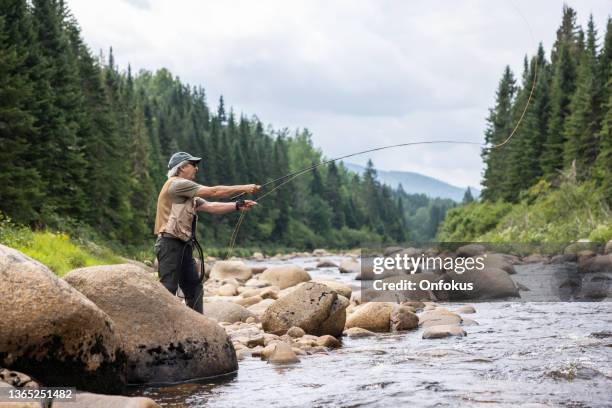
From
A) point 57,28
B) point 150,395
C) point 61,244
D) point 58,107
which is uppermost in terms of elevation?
point 57,28

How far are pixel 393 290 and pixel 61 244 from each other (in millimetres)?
7583

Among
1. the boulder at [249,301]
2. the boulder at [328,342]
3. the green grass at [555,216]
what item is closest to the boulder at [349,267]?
the green grass at [555,216]

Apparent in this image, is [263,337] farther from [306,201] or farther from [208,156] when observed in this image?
[306,201]

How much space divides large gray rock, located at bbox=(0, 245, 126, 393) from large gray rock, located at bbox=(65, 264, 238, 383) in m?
0.78

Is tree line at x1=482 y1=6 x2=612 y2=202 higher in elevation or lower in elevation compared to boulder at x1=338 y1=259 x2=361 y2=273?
higher

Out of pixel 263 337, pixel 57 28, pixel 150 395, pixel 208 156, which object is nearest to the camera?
pixel 150 395

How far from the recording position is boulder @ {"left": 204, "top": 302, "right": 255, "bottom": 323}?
1229 centimetres

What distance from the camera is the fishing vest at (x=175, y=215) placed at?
25.6 feet

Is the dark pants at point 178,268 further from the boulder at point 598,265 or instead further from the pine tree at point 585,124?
the pine tree at point 585,124

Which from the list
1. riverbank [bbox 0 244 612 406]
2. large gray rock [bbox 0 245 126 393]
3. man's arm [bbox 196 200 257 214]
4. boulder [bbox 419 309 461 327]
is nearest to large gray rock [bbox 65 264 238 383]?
riverbank [bbox 0 244 612 406]

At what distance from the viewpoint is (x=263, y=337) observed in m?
9.84

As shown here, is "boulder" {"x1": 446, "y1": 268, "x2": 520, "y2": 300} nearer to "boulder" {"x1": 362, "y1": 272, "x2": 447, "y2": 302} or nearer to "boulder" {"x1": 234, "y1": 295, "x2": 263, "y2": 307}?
"boulder" {"x1": 362, "y1": 272, "x2": 447, "y2": 302}

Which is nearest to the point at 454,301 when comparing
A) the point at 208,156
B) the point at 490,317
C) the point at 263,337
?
the point at 490,317

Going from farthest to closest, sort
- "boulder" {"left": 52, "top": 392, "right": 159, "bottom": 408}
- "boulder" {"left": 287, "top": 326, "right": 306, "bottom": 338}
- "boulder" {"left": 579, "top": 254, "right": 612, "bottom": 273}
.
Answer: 1. "boulder" {"left": 579, "top": 254, "right": 612, "bottom": 273}
2. "boulder" {"left": 287, "top": 326, "right": 306, "bottom": 338}
3. "boulder" {"left": 52, "top": 392, "right": 159, "bottom": 408}
